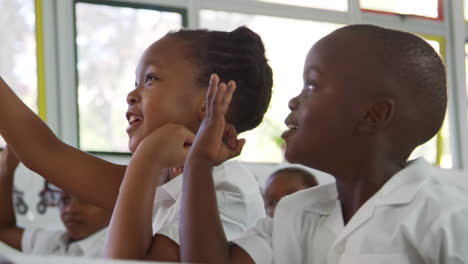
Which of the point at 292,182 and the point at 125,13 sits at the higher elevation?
the point at 125,13

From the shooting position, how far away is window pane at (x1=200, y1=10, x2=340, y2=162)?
409 cm

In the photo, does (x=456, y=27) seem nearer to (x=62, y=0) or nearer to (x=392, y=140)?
(x=62, y=0)

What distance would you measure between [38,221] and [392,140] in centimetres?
222

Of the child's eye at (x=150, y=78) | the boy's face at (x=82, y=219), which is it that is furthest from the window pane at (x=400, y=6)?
the child's eye at (x=150, y=78)

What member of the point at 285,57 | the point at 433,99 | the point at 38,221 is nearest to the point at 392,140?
the point at 433,99

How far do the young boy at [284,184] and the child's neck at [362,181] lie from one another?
165 cm

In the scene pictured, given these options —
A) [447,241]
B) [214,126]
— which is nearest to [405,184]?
[447,241]

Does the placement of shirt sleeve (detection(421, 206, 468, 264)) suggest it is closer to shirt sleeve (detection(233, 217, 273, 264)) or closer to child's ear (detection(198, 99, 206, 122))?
shirt sleeve (detection(233, 217, 273, 264))

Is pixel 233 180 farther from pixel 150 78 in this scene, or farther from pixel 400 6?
pixel 400 6

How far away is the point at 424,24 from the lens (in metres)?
4.88

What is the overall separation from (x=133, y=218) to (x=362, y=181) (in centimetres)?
30

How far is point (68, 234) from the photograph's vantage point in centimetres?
272

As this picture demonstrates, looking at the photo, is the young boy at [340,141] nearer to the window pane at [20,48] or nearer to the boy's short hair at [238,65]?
the boy's short hair at [238,65]

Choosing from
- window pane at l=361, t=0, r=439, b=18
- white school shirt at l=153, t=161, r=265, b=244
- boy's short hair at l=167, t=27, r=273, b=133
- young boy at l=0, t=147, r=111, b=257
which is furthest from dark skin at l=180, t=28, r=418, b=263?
window pane at l=361, t=0, r=439, b=18
